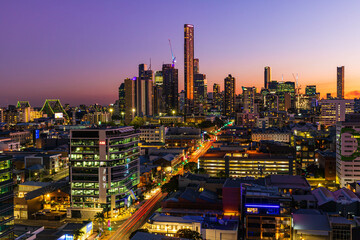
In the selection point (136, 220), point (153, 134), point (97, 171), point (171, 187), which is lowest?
point (136, 220)

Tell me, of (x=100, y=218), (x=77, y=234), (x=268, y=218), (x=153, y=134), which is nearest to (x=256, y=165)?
(x=268, y=218)

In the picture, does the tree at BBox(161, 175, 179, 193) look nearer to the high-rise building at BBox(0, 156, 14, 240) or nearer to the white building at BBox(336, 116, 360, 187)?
the high-rise building at BBox(0, 156, 14, 240)

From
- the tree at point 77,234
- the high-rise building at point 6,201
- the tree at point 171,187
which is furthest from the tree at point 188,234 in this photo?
the tree at point 171,187

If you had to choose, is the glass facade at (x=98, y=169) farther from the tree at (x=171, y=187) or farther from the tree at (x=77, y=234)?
the tree at (x=171, y=187)

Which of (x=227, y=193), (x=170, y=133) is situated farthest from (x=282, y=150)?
(x=170, y=133)

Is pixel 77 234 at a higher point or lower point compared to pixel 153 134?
lower

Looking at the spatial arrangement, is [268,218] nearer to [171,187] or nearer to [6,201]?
[171,187]
